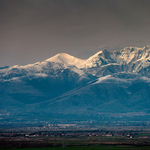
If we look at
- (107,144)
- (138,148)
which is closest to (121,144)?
(107,144)

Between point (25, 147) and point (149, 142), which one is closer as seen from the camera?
point (25, 147)

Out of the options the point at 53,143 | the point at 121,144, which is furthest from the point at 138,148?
the point at 53,143

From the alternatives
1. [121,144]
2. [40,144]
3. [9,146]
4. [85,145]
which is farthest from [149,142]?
[9,146]

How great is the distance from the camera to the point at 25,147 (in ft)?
522

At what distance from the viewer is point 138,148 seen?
5940 inches

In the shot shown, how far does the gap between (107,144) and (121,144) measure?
4674 mm

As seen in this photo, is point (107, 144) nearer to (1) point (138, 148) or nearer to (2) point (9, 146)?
(1) point (138, 148)

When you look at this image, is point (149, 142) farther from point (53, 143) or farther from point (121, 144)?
point (53, 143)

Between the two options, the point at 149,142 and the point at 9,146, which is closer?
the point at 9,146

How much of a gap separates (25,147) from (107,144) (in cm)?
2755

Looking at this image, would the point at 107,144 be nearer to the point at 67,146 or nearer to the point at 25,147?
the point at 67,146

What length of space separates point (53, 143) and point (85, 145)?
11.7 m

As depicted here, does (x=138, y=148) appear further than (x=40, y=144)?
No

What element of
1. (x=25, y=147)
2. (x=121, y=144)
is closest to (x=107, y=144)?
(x=121, y=144)
